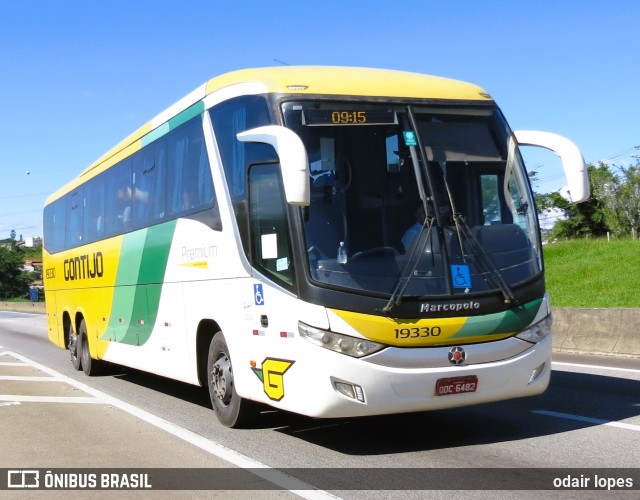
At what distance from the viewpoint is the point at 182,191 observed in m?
10.7

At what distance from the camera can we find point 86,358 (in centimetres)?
1655

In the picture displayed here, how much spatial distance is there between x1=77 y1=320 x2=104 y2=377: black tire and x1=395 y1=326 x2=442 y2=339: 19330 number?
991 cm

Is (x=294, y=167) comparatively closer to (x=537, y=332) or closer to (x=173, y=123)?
(x=537, y=332)

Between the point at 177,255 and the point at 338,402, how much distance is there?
13.3 feet

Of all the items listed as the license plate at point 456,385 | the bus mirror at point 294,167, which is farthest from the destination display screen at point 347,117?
the license plate at point 456,385

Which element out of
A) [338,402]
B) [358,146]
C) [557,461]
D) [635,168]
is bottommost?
[557,461]

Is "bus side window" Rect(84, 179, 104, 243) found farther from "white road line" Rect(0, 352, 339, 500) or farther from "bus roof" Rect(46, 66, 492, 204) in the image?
"bus roof" Rect(46, 66, 492, 204)

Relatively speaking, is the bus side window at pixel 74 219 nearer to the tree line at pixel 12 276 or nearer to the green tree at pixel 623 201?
the green tree at pixel 623 201

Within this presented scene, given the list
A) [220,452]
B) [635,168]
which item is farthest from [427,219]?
[635,168]

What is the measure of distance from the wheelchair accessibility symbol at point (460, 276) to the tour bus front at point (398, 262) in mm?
12

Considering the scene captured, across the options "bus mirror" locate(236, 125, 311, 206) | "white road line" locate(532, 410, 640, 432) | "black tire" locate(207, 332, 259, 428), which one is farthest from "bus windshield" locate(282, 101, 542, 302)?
"black tire" locate(207, 332, 259, 428)

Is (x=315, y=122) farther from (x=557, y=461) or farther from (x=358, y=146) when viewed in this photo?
(x=557, y=461)

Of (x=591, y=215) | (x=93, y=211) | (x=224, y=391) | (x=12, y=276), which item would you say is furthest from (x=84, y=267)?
(x=12, y=276)

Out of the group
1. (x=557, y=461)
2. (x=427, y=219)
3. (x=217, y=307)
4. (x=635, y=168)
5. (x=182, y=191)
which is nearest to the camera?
(x=557, y=461)
